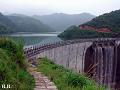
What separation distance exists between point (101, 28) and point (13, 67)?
106 meters

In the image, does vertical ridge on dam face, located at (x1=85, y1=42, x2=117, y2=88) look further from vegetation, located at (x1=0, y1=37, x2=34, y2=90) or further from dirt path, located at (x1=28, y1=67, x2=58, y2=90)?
vegetation, located at (x1=0, y1=37, x2=34, y2=90)

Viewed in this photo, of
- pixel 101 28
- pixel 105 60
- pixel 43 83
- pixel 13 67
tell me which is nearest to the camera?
pixel 13 67

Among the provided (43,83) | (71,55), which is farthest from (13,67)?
(71,55)

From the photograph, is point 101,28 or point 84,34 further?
point 84,34

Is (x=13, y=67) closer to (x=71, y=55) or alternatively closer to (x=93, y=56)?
(x=71, y=55)

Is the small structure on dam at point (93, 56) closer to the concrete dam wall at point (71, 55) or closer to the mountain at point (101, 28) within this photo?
the concrete dam wall at point (71, 55)

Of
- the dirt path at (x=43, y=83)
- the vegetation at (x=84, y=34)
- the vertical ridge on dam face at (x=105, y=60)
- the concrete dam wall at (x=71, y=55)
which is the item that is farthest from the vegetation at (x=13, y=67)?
the vegetation at (x=84, y=34)

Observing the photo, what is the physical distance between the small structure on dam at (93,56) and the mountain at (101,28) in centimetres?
4045

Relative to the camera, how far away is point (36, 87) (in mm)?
11922

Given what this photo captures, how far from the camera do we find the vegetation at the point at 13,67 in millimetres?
10328

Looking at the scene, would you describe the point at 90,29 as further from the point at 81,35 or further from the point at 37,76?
the point at 37,76

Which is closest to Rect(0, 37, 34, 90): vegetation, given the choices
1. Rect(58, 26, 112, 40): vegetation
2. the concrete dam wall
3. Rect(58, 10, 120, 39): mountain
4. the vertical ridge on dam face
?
the concrete dam wall

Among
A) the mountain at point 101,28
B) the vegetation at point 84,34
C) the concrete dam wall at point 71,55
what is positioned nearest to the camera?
the concrete dam wall at point 71,55

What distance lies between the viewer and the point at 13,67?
12109 mm
